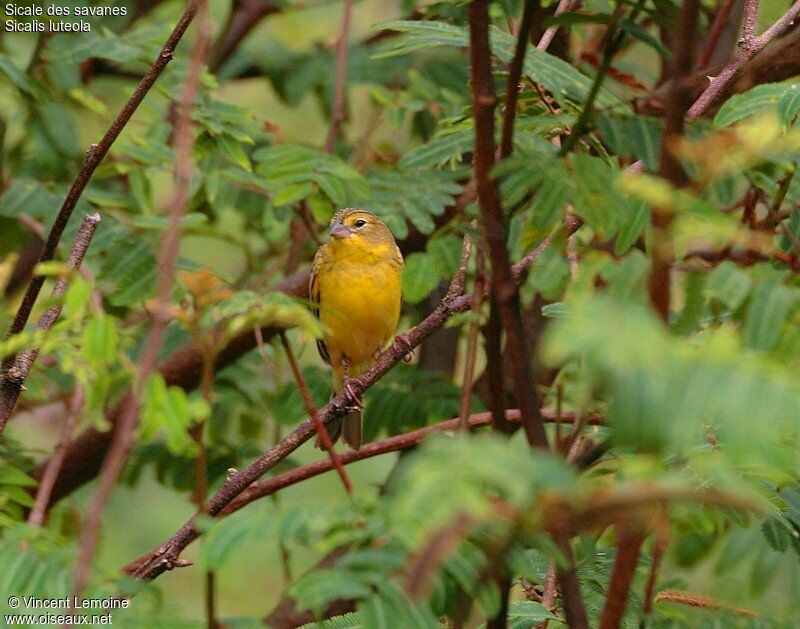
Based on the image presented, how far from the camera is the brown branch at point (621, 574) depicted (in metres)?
1.68

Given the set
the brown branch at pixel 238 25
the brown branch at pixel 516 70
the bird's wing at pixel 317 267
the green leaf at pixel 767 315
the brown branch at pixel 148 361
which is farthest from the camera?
the brown branch at pixel 238 25

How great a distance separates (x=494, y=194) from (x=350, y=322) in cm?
365

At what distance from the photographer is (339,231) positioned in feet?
17.2

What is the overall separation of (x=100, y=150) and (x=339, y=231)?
269 cm

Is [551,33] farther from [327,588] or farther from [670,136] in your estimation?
[327,588]

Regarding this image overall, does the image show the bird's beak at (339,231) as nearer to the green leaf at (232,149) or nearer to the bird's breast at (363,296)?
the bird's breast at (363,296)

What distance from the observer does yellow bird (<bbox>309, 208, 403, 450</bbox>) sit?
17.2 ft

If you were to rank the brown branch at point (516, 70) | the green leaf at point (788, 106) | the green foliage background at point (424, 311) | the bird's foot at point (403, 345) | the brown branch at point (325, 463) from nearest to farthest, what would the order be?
the green foliage background at point (424, 311) → the brown branch at point (516, 70) → the green leaf at point (788, 106) → the bird's foot at point (403, 345) → the brown branch at point (325, 463)

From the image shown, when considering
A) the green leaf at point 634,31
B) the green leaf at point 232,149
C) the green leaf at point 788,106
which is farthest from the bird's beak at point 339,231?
the green leaf at point 634,31

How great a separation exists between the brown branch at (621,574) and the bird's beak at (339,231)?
365 cm

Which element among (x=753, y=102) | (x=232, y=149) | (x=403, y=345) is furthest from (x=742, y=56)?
(x=232, y=149)

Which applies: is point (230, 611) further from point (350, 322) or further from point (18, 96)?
point (18, 96)

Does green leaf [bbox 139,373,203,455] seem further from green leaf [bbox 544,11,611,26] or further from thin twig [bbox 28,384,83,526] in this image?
thin twig [bbox 28,384,83,526]

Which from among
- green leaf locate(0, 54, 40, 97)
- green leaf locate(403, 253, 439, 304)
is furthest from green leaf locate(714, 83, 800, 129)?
green leaf locate(0, 54, 40, 97)
